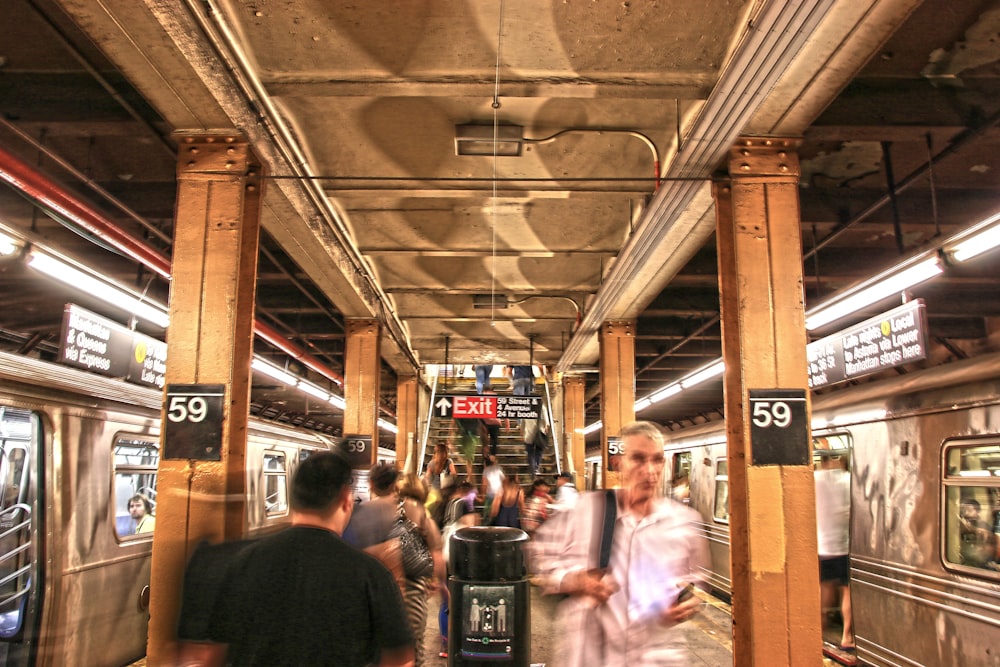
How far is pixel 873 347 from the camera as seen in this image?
20.1 feet

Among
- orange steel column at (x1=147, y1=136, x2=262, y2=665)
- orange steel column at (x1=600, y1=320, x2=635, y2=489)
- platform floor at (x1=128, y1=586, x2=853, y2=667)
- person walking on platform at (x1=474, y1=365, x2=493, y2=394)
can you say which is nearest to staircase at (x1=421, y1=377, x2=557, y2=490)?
person walking on platform at (x1=474, y1=365, x2=493, y2=394)

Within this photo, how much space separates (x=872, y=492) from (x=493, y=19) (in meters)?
5.62

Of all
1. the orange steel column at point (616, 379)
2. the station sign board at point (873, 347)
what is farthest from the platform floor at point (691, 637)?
the station sign board at point (873, 347)

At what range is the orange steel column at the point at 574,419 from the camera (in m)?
16.4

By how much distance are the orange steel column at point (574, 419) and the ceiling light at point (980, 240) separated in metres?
11.7

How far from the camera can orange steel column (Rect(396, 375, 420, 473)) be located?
1705 centimetres

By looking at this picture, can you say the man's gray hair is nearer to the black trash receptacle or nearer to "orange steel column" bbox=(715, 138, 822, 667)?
"orange steel column" bbox=(715, 138, 822, 667)

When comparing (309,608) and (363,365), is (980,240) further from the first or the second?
(363,365)

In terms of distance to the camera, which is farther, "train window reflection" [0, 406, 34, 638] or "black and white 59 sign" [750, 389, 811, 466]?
"train window reflection" [0, 406, 34, 638]

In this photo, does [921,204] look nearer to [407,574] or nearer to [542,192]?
[542,192]

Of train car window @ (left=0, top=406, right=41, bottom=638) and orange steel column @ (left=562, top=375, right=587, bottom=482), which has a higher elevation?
orange steel column @ (left=562, top=375, right=587, bottom=482)

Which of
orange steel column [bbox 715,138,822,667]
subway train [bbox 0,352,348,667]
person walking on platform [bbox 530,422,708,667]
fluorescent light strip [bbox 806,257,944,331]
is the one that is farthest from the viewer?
subway train [bbox 0,352,348,667]

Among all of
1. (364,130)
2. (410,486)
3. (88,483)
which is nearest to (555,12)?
(364,130)

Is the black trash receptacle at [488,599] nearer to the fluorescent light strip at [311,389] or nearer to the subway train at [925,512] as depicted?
the subway train at [925,512]
